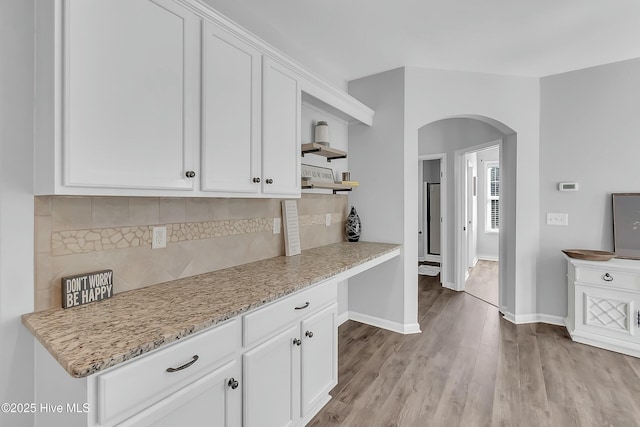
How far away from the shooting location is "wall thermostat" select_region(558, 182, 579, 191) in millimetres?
3152

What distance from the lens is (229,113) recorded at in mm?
1637

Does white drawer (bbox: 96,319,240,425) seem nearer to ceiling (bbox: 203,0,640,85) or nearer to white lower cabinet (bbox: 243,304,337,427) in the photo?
white lower cabinet (bbox: 243,304,337,427)

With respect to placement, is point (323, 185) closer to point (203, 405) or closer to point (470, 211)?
point (203, 405)

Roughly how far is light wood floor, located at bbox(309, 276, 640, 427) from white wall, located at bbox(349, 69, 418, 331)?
242 mm

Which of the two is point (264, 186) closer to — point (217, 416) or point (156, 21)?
point (156, 21)

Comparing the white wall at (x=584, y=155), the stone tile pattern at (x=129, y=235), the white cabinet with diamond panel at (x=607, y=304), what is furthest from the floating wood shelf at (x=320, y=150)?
the white cabinet with diamond panel at (x=607, y=304)

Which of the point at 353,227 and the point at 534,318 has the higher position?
the point at 353,227

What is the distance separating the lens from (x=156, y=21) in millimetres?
1305

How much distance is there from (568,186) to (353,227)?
230 centimetres

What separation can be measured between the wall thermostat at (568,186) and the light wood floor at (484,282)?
65.0 inches

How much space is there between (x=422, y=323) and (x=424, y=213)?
389 cm

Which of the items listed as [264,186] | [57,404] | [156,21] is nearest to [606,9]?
[264,186]

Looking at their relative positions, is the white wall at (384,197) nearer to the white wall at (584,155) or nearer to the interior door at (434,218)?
the white wall at (584,155)

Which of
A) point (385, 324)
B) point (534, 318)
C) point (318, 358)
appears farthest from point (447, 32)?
point (534, 318)
